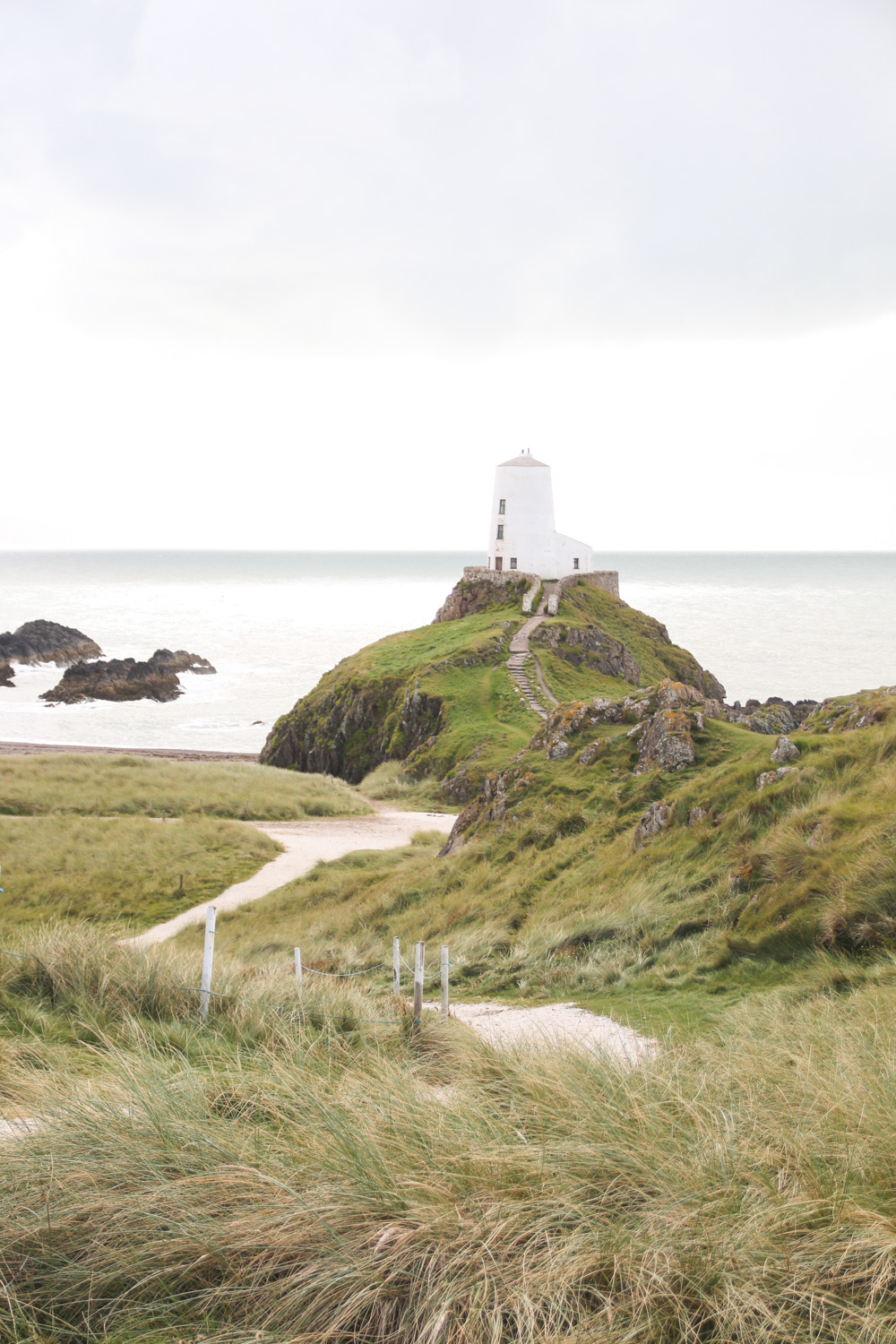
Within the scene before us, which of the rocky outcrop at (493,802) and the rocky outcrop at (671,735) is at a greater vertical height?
the rocky outcrop at (671,735)

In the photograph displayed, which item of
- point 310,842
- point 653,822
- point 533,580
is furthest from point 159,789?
point 533,580

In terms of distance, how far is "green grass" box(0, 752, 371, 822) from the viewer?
27469mm

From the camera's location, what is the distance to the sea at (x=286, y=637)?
193 ft

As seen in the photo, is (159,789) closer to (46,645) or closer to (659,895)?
(659,895)

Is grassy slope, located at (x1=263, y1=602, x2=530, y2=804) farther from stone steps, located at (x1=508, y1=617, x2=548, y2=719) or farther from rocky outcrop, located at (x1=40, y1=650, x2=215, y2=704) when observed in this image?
rocky outcrop, located at (x1=40, y1=650, x2=215, y2=704)

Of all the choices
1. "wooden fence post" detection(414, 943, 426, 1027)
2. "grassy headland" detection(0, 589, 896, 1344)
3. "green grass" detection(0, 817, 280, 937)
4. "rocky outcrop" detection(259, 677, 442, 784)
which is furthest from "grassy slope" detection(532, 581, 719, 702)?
"wooden fence post" detection(414, 943, 426, 1027)

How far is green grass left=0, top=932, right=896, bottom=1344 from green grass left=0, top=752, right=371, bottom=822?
24.5 metres

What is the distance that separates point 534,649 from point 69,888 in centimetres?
2824

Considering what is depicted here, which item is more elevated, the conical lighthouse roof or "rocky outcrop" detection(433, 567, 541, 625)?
the conical lighthouse roof

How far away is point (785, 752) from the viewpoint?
37.3 ft

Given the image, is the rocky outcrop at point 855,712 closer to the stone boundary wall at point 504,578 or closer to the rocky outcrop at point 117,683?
the stone boundary wall at point 504,578

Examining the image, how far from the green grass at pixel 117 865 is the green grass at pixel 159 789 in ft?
8.26

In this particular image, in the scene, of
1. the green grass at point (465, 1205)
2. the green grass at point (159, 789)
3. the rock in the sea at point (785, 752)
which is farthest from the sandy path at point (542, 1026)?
the green grass at point (159, 789)

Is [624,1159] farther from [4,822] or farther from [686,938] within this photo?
[4,822]
